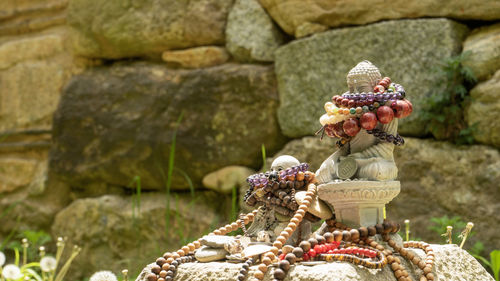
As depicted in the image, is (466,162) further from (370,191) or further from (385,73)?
(370,191)

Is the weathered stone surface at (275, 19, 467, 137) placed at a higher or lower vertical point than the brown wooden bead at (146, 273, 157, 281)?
higher

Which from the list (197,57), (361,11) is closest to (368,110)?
(361,11)

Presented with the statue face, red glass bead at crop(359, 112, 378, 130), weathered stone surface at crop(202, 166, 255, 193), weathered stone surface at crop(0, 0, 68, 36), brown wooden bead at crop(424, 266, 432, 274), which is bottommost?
weathered stone surface at crop(202, 166, 255, 193)

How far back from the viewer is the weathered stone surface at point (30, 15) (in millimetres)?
4094

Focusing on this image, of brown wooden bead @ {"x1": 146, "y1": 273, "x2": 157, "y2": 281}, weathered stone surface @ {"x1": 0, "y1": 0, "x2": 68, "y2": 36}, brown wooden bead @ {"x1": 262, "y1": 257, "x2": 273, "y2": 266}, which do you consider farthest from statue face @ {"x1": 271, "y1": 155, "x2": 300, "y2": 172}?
weathered stone surface @ {"x1": 0, "y1": 0, "x2": 68, "y2": 36}

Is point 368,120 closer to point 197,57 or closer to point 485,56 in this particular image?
point 485,56

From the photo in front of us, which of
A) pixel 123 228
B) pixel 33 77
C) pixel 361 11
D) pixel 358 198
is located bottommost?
pixel 123 228

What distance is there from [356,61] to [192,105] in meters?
1.01

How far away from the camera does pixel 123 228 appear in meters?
3.49

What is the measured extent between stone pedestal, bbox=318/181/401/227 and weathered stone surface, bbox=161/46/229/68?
199 centimetres

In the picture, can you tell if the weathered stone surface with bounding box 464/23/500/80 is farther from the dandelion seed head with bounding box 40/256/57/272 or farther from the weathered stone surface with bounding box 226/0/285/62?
the dandelion seed head with bounding box 40/256/57/272

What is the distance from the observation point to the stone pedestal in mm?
1502

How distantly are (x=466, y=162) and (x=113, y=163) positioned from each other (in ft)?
6.84

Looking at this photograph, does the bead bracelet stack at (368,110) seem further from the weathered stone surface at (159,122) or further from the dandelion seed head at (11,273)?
the weathered stone surface at (159,122)
